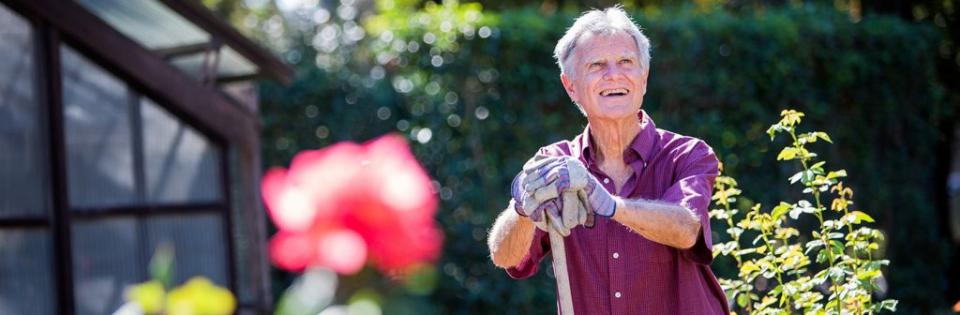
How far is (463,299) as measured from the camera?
298 inches

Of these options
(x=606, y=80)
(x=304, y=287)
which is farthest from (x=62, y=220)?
(x=304, y=287)

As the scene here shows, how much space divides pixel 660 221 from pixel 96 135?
4.43 meters

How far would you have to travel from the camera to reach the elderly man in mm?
2715

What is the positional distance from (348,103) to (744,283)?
458 cm

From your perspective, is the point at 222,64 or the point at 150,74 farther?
the point at 222,64

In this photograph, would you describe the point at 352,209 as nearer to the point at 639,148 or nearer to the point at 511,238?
the point at 511,238

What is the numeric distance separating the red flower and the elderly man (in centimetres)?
22

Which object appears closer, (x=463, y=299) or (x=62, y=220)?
(x=62, y=220)

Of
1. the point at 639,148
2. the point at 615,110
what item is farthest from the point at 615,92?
the point at 639,148

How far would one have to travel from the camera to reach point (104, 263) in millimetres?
6281

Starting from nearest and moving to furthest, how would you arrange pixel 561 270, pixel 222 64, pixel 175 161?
pixel 561 270 < pixel 175 161 < pixel 222 64

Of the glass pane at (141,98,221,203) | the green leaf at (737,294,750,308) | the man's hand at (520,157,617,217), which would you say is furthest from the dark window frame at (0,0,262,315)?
the man's hand at (520,157,617,217)

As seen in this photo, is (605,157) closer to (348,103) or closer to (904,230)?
(348,103)

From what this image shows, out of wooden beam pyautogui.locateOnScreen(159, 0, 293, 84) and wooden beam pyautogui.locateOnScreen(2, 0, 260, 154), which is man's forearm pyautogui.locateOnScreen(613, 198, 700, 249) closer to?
wooden beam pyautogui.locateOnScreen(2, 0, 260, 154)
